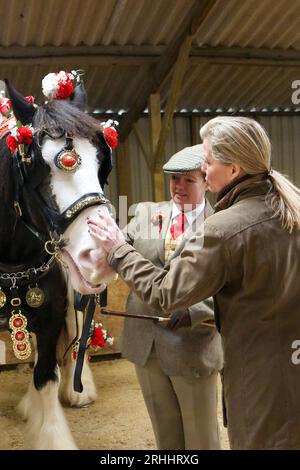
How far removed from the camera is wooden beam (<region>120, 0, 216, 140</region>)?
648 centimetres

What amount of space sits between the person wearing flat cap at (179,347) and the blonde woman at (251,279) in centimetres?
49

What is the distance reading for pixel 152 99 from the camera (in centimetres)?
788

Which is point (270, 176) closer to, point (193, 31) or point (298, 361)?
point (298, 361)

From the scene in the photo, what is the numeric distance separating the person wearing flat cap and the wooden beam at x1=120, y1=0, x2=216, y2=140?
4807mm

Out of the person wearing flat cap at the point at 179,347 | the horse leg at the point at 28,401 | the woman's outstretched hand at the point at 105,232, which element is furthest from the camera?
the horse leg at the point at 28,401

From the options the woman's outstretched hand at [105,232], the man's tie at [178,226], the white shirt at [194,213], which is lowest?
the woman's outstretched hand at [105,232]

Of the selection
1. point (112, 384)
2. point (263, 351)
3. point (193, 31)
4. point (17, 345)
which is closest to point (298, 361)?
point (263, 351)

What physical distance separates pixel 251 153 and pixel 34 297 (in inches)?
56.4

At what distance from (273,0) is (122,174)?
12.7 ft

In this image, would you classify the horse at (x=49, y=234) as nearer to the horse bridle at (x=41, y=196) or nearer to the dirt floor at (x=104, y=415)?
the horse bridle at (x=41, y=196)

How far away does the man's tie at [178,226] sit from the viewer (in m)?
2.24
